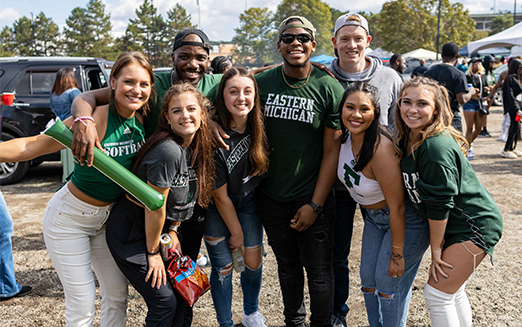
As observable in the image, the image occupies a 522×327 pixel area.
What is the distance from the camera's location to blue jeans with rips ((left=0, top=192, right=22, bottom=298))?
3.39 meters

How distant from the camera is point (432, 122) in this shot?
2.31 m

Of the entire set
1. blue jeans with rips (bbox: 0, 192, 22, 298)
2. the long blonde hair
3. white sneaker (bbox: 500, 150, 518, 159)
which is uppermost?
the long blonde hair

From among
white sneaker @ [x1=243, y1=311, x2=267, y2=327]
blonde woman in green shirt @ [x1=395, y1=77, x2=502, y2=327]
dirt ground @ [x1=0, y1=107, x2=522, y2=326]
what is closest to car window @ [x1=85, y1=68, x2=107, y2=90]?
dirt ground @ [x1=0, y1=107, x2=522, y2=326]

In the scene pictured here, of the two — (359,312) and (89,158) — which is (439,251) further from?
(89,158)

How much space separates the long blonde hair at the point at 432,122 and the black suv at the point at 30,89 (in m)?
6.41

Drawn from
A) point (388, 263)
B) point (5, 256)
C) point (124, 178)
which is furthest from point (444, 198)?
point (5, 256)

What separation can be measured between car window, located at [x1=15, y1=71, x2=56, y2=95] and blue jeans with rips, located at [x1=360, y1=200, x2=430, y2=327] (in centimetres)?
702

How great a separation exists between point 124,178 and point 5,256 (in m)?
2.21

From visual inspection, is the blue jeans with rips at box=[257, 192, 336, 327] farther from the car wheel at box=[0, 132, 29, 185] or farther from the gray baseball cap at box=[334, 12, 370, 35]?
the car wheel at box=[0, 132, 29, 185]

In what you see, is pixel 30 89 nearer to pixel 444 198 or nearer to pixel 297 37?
pixel 297 37

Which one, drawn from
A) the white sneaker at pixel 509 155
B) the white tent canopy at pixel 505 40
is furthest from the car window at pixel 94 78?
the white tent canopy at pixel 505 40

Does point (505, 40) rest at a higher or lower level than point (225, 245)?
higher

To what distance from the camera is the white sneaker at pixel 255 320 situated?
3008 millimetres

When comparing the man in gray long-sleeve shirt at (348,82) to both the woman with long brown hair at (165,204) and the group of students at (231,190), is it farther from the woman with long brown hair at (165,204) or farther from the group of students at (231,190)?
the woman with long brown hair at (165,204)
